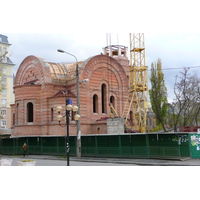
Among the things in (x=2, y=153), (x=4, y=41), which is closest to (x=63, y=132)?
(x=2, y=153)

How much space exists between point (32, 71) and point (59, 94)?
6.51 metres

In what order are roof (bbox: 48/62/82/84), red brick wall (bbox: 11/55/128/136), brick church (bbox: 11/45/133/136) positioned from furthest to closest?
roof (bbox: 48/62/82/84) < brick church (bbox: 11/45/133/136) < red brick wall (bbox: 11/55/128/136)

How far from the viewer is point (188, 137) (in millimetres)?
21031

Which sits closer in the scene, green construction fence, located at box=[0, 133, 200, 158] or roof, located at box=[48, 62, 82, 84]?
green construction fence, located at box=[0, 133, 200, 158]

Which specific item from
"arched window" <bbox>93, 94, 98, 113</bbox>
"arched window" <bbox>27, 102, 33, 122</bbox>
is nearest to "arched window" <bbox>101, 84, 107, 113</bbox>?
"arched window" <bbox>93, 94, 98, 113</bbox>

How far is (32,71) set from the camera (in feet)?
133

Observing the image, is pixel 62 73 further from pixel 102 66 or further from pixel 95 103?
pixel 95 103

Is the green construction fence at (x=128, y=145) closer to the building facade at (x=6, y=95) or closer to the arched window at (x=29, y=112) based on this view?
the arched window at (x=29, y=112)

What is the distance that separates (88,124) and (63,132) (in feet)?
11.8

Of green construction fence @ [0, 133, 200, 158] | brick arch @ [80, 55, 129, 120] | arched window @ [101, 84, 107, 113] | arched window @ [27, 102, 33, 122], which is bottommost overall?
green construction fence @ [0, 133, 200, 158]

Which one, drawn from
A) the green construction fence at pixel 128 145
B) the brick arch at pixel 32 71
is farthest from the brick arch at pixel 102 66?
the green construction fence at pixel 128 145

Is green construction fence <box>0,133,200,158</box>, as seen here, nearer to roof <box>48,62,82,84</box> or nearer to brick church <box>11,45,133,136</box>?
brick church <box>11,45,133,136</box>

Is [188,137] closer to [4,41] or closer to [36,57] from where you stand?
[36,57]

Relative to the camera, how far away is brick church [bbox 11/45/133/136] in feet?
121
